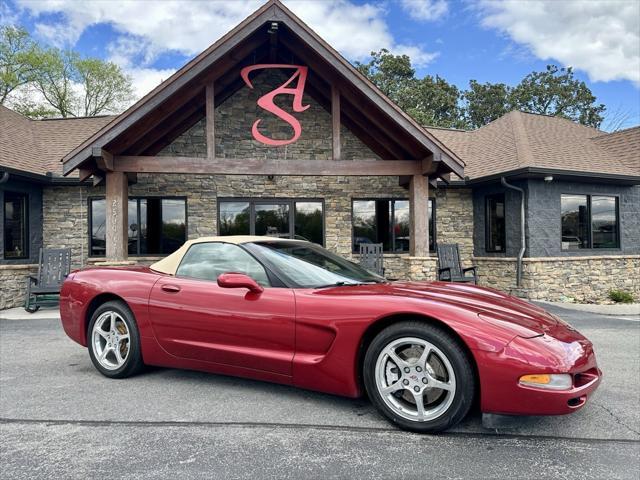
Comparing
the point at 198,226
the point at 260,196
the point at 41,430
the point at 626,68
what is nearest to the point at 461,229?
the point at 260,196

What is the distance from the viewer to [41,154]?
1127cm

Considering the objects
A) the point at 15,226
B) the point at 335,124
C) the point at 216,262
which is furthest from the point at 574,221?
the point at 15,226

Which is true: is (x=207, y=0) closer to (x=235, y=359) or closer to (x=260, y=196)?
(x=260, y=196)

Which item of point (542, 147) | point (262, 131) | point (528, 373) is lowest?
point (528, 373)

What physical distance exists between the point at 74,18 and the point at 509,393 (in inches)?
1667

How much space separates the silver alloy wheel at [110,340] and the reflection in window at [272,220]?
278 inches

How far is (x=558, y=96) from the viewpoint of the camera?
32938 mm

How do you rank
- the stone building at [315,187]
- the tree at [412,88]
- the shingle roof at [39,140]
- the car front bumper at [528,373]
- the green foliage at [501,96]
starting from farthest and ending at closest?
1. the green foliage at [501,96]
2. the tree at [412,88]
3. the shingle roof at [39,140]
4. the stone building at [315,187]
5. the car front bumper at [528,373]

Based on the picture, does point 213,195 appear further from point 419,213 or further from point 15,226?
point 419,213

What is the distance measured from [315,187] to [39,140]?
8109 millimetres

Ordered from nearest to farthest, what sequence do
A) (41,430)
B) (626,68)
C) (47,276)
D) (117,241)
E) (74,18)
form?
(41,430) < (117,241) < (47,276) < (74,18) < (626,68)

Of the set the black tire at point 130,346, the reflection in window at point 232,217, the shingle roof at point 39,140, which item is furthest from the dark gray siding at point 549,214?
the shingle roof at point 39,140

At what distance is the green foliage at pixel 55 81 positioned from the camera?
28.1 metres

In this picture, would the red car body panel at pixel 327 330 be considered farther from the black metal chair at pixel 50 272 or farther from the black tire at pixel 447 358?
the black metal chair at pixel 50 272
